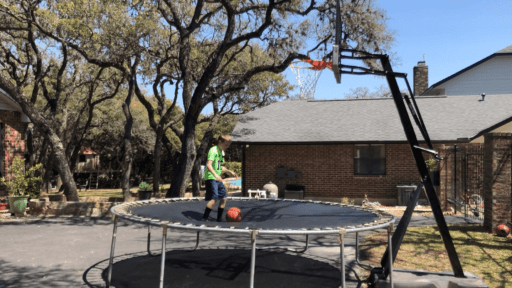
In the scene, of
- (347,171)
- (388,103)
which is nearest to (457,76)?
(388,103)

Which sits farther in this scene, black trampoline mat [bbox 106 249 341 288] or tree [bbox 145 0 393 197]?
tree [bbox 145 0 393 197]

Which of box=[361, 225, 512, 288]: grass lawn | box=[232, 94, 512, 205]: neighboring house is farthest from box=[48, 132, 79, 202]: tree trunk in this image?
box=[361, 225, 512, 288]: grass lawn

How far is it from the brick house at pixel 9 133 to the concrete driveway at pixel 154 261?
19.4 feet

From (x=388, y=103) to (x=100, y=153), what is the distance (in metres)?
20.7

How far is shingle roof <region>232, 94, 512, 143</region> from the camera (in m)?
16.9

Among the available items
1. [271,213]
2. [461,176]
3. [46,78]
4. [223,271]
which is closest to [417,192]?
[271,213]

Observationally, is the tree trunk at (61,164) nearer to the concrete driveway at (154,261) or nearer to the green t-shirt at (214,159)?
the concrete driveway at (154,261)

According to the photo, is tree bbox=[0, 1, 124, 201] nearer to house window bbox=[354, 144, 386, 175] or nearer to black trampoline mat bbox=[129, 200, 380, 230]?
black trampoline mat bbox=[129, 200, 380, 230]

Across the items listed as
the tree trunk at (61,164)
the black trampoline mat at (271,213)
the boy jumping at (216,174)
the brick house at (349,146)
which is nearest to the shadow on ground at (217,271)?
the black trampoline mat at (271,213)

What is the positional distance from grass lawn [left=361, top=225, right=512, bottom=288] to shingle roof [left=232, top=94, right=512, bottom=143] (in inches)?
274

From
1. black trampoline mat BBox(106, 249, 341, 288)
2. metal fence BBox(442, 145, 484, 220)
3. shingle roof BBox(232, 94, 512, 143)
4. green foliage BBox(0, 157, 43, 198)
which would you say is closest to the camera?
black trampoline mat BBox(106, 249, 341, 288)

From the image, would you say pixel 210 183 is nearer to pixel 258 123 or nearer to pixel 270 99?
pixel 258 123

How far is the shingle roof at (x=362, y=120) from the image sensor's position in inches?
664

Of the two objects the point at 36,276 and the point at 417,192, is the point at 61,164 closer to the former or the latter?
the point at 36,276
